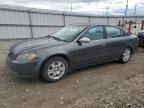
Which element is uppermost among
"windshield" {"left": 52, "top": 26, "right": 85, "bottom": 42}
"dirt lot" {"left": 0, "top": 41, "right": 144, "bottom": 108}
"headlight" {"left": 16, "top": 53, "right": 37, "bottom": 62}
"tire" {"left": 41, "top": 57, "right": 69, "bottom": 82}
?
"windshield" {"left": 52, "top": 26, "right": 85, "bottom": 42}

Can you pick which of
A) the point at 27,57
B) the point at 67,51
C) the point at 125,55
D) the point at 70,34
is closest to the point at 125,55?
the point at 125,55

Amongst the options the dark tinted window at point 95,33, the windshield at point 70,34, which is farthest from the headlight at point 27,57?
the dark tinted window at point 95,33

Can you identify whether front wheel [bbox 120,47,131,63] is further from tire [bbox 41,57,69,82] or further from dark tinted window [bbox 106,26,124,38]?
A: tire [bbox 41,57,69,82]

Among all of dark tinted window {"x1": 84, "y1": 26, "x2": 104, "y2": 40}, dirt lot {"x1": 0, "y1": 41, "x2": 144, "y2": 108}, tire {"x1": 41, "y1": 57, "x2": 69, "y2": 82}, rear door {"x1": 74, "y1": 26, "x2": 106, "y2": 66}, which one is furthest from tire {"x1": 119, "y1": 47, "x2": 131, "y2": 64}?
tire {"x1": 41, "y1": 57, "x2": 69, "y2": 82}

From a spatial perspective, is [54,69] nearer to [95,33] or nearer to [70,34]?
[70,34]

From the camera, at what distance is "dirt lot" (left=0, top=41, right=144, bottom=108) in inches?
123

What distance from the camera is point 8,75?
4430 millimetres

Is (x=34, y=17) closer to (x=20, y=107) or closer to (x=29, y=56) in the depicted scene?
(x=29, y=56)

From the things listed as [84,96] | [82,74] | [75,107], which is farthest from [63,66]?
[75,107]

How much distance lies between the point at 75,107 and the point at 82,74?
1.69 m

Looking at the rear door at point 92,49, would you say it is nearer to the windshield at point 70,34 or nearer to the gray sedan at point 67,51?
the gray sedan at point 67,51

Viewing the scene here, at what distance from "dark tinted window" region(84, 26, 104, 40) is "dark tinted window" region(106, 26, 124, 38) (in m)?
0.31

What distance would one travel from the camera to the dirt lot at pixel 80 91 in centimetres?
312

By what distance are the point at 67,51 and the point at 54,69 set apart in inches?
22.7
